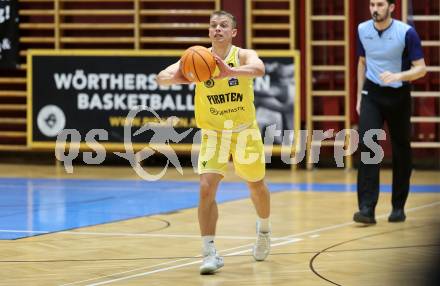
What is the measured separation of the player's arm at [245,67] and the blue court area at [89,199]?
2.57 meters

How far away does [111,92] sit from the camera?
44.6 ft

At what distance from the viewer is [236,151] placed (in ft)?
19.5

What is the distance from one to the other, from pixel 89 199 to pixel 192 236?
2.93 meters

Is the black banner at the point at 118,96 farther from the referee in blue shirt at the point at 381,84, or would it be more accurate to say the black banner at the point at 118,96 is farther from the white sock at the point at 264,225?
the white sock at the point at 264,225

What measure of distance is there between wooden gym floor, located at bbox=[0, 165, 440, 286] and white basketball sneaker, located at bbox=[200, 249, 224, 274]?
0.06m

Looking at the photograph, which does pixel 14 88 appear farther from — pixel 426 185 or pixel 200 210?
pixel 200 210

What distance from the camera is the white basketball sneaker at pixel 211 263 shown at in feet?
18.2

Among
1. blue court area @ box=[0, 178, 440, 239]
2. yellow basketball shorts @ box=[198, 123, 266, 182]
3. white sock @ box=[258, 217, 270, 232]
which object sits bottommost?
blue court area @ box=[0, 178, 440, 239]

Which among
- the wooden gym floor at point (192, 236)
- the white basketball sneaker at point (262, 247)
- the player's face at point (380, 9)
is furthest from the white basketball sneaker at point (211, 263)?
the player's face at point (380, 9)

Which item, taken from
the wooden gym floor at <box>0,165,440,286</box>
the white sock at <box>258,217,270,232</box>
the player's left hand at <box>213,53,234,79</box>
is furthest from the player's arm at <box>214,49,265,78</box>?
the wooden gym floor at <box>0,165,440,286</box>

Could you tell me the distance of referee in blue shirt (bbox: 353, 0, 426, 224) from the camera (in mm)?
7918

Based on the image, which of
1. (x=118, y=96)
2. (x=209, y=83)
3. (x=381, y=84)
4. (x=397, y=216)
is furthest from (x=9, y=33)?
(x=209, y=83)

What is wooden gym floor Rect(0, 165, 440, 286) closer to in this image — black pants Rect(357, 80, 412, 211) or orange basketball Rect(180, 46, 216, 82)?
black pants Rect(357, 80, 412, 211)

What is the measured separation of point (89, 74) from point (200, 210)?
26.9ft
